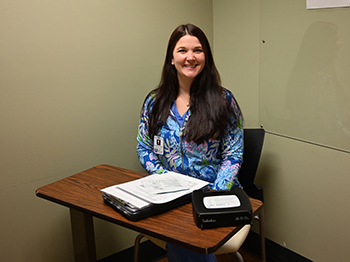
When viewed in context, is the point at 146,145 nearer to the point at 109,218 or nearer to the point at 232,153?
the point at 232,153

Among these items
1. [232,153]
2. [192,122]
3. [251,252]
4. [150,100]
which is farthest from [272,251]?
[150,100]

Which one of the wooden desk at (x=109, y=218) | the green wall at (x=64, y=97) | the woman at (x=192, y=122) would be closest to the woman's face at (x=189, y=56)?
the woman at (x=192, y=122)

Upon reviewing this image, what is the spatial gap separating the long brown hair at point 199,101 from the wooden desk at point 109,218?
359 mm

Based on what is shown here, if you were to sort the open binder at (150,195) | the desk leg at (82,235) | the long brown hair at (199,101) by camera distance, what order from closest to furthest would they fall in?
the open binder at (150,195) < the desk leg at (82,235) < the long brown hair at (199,101)

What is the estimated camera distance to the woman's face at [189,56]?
72.4 inches

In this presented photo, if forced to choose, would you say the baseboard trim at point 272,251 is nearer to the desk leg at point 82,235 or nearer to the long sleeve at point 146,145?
the long sleeve at point 146,145

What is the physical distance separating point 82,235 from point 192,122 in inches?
30.0

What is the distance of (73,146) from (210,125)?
0.82m

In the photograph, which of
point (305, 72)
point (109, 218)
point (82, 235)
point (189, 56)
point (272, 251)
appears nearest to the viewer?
point (109, 218)

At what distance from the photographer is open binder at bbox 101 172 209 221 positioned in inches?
50.8

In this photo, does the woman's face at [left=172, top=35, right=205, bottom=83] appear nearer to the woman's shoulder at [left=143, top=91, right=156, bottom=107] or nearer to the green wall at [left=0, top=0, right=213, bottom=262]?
the woman's shoulder at [left=143, top=91, right=156, bottom=107]

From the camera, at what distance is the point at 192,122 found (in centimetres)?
185

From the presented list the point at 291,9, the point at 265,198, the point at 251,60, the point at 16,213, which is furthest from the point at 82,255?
the point at 291,9

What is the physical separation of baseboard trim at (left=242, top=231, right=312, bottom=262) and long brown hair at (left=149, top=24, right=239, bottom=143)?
94cm
